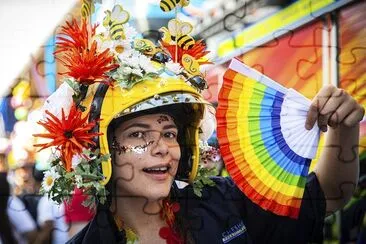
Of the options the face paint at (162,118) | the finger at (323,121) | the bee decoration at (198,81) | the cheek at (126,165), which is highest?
the bee decoration at (198,81)

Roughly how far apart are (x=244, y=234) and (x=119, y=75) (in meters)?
0.60

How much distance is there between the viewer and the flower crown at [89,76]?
4.90 feet

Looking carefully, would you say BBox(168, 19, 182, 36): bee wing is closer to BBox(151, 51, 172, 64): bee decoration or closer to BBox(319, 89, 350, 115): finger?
BBox(151, 51, 172, 64): bee decoration

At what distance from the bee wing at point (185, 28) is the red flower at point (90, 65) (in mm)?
253

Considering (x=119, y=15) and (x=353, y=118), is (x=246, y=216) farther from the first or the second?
(x=119, y=15)

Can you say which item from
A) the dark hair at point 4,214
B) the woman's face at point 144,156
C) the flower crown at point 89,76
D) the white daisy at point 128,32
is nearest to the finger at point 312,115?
the flower crown at point 89,76

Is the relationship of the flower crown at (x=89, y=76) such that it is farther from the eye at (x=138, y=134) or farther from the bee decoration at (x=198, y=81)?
the eye at (x=138, y=134)

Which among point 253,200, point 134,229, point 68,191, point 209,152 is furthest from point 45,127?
point 253,200

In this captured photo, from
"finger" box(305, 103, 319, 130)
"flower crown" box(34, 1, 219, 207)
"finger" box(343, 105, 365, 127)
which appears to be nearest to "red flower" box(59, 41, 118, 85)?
"flower crown" box(34, 1, 219, 207)

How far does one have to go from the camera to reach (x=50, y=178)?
1.55 m

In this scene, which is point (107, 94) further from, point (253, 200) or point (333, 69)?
point (333, 69)

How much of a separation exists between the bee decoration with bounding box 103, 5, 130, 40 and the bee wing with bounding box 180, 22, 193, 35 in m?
0.18

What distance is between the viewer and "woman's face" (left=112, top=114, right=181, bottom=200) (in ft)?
5.07

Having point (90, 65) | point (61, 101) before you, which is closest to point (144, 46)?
point (90, 65)
